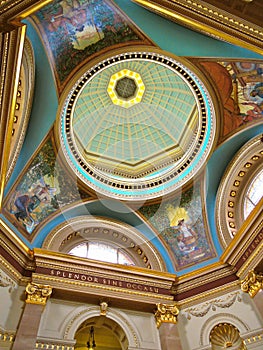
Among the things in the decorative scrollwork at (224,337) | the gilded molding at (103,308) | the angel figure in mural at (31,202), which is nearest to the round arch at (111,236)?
the angel figure in mural at (31,202)

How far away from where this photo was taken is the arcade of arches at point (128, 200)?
29.9 ft

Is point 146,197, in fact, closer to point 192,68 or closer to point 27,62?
point 192,68

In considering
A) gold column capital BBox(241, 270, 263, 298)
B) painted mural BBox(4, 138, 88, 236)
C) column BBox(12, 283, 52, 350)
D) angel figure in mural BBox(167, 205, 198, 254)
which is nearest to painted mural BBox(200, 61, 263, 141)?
angel figure in mural BBox(167, 205, 198, 254)

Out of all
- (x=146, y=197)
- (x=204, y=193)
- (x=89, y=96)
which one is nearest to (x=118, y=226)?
(x=146, y=197)

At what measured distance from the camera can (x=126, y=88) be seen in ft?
49.4

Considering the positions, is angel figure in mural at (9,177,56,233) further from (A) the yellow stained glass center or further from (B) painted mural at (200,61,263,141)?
(B) painted mural at (200,61,263,141)

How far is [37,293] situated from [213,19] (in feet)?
27.5

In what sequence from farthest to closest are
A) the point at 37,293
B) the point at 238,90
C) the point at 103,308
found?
the point at 238,90, the point at 103,308, the point at 37,293

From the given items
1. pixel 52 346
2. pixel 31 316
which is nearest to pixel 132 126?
pixel 31 316

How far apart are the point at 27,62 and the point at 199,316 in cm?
968

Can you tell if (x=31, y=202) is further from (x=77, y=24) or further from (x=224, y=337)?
(x=224, y=337)

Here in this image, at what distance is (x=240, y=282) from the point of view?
9.89 m

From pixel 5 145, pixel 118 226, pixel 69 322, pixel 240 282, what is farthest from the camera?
pixel 118 226

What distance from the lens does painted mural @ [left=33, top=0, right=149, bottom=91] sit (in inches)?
355
